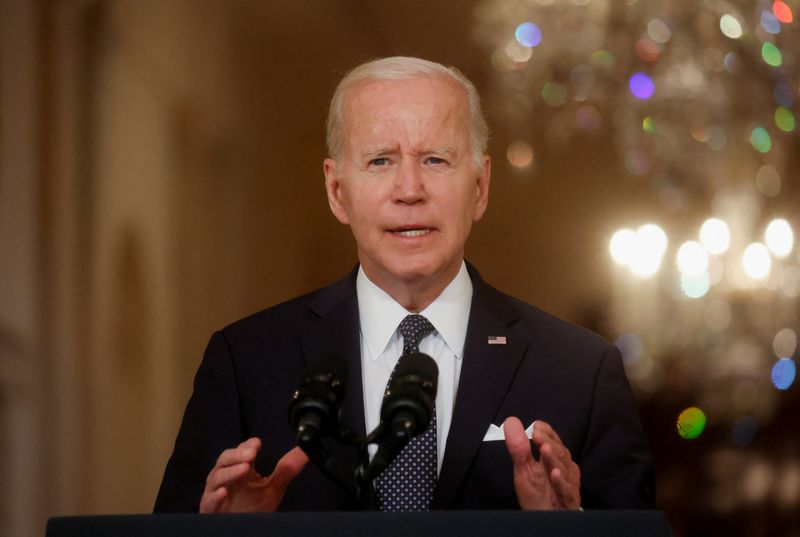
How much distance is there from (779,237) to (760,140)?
0.27 metres

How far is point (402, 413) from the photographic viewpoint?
136 cm

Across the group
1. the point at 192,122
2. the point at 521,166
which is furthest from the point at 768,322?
the point at 192,122

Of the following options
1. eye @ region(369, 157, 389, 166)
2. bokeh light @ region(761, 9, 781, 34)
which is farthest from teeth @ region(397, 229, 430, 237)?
bokeh light @ region(761, 9, 781, 34)

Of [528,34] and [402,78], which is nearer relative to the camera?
[402,78]

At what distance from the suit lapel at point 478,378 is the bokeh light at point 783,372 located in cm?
116

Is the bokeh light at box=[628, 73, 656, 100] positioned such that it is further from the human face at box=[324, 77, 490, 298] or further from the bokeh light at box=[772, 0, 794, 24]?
the human face at box=[324, 77, 490, 298]

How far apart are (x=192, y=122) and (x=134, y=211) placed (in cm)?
29

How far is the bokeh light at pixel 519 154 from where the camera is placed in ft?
9.99

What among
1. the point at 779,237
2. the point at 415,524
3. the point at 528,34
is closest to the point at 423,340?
the point at 415,524

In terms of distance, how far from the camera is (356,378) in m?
2.10

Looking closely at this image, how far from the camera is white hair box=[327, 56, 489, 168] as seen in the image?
218 centimetres

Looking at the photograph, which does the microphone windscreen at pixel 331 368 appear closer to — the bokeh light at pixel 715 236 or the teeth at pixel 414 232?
the teeth at pixel 414 232

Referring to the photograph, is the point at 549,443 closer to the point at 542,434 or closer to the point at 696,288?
the point at 542,434

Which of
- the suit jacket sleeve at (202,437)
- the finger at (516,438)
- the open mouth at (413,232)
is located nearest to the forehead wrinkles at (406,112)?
the open mouth at (413,232)
